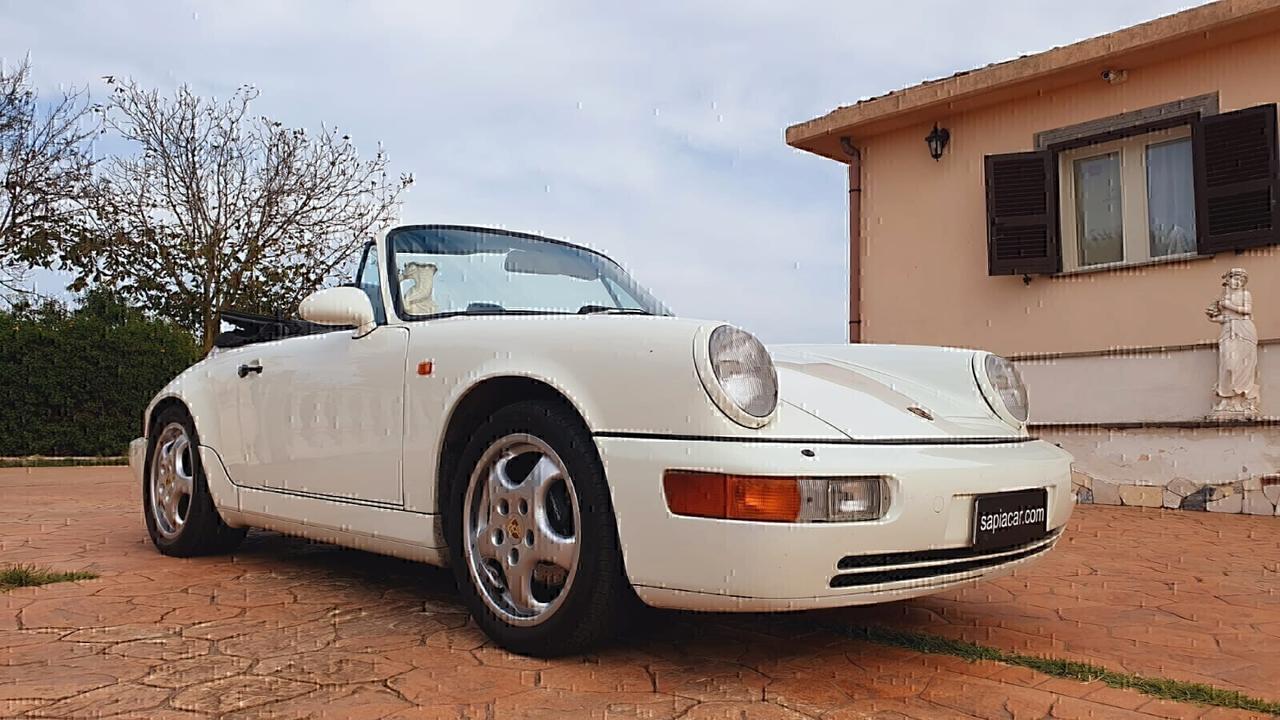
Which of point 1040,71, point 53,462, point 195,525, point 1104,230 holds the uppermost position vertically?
point 1040,71

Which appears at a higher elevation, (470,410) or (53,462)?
(470,410)

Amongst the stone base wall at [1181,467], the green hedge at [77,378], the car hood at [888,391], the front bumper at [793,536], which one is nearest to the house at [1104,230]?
the stone base wall at [1181,467]

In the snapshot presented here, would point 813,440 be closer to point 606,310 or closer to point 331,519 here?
point 606,310

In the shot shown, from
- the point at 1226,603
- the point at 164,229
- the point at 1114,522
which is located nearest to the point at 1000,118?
the point at 1114,522

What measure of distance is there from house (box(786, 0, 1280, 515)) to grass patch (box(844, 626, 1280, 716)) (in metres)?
5.07

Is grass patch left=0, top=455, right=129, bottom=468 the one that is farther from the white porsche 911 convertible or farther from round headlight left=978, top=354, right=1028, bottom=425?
round headlight left=978, top=354, right=1028, bottom=425

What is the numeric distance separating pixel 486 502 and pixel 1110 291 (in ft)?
24.7

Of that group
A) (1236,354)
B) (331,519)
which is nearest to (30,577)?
(331,519)

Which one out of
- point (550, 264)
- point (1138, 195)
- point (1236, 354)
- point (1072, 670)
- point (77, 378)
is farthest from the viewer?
point (77, 378)

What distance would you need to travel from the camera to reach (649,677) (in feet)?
8.27

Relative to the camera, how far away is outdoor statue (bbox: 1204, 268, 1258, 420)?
7254 millimetres

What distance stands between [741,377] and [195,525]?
9.34 feet

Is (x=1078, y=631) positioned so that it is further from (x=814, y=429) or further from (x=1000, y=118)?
(x=1000, y=118)

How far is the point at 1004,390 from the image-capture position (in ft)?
10.7
